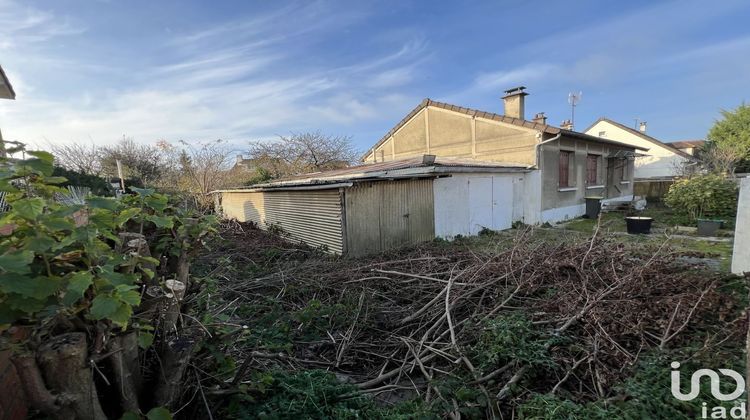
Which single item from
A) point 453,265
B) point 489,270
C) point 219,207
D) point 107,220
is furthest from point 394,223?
point 219,207

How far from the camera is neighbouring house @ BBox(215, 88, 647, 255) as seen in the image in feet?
27.1

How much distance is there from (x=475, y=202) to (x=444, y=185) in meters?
1.74

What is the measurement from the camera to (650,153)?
2878 cm

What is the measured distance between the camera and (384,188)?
27.7 ft

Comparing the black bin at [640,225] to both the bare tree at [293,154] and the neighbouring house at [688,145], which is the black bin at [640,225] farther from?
the neighbouring house at [688,145]

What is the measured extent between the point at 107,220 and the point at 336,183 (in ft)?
20.7

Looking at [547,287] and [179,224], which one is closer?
[179,224]

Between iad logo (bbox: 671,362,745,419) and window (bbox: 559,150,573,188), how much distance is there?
12693 millimetres

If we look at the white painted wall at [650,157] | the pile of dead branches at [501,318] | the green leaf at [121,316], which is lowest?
the pile of dead branches at [501,318]

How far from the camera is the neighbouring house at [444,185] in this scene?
8258mm

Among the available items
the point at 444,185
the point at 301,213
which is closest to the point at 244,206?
the point at 301,213

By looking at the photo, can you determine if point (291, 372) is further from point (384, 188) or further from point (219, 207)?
point (219, 207)

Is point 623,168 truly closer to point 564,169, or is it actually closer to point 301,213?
point 564,169

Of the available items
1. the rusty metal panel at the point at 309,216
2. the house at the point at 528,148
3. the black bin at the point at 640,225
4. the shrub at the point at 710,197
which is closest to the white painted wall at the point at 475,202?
the house at the point at 528,148
